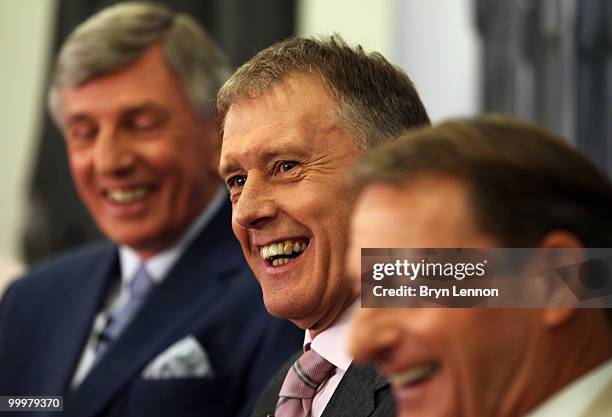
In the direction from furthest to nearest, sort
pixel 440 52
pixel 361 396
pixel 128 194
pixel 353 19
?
pixel 353 19, pixel 440 52, pixel 128 194, pixel 361 396

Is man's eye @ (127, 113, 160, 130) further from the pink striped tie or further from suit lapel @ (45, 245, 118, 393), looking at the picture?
the pink striped tie

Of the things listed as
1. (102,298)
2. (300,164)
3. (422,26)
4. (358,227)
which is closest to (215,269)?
(102,298)

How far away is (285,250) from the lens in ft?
4.71

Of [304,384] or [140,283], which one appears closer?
[304,384]

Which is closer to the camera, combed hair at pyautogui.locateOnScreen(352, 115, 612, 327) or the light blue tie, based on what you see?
combed hair at pyautogui.locateOnScreen(352, 115, 612, 327)

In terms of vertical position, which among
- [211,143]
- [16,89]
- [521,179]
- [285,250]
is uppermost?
[521,179]

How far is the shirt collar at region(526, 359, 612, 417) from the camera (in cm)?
97

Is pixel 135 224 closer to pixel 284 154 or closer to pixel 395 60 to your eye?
pixel 284 154

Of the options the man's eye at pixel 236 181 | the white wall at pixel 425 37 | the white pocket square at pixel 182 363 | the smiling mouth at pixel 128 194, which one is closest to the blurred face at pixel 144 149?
the smiling mouth at pixel 128 194

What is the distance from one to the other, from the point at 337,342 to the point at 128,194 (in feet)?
3.14

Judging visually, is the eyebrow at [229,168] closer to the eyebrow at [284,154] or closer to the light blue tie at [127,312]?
the eyebrow at [284,154]

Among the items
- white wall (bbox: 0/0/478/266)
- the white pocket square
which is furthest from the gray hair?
white wall (bbox: 0/0/478/266)

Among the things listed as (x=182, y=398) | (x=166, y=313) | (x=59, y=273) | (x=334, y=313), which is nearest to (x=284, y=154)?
(x=334, y=313)

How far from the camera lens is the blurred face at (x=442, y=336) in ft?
3.20
